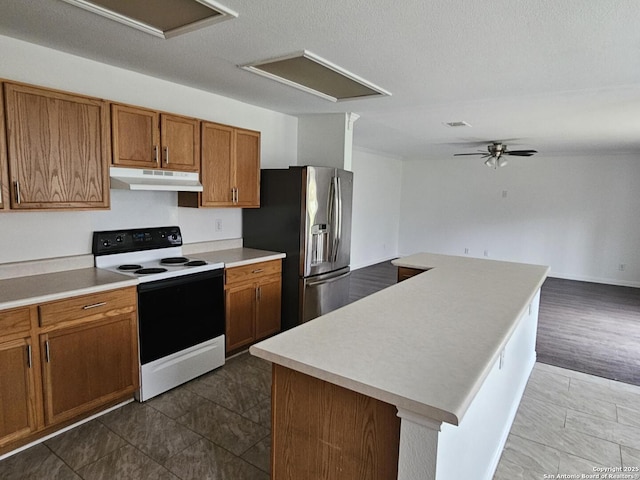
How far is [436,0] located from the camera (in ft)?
5.72

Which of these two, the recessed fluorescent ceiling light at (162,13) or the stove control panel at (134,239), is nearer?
the recessed fluorescent ceiling light at (162,13)

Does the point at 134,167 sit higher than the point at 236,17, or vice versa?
the point at 236,17

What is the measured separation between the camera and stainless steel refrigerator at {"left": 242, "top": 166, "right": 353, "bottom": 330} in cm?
376

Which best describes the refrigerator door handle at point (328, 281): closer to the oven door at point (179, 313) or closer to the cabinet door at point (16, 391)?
the oven door at point (179, 313)

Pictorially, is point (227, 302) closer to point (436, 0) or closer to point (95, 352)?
point (95, 352)

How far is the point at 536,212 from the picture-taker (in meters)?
7.54

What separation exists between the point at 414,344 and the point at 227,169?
8.38 feet

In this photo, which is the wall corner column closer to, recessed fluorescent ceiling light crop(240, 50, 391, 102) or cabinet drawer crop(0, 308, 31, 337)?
cabinet drawer crop(0, 308, 31, 337)

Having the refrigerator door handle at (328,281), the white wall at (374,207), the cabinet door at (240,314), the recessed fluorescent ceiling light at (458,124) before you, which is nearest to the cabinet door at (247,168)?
the cabinet door at (240,314)

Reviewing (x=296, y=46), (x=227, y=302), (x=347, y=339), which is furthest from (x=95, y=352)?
(x=296, y=46)

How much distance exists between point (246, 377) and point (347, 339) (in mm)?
1855

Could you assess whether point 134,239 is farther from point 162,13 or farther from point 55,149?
point 162,13

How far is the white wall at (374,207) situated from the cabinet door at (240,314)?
404cm

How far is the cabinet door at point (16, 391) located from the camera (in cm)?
204
